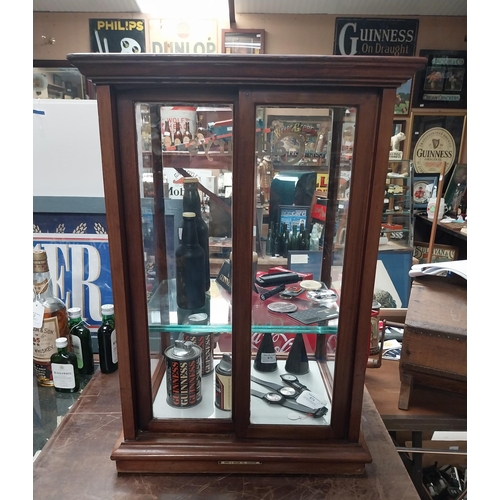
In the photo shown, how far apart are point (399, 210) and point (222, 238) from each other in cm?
244

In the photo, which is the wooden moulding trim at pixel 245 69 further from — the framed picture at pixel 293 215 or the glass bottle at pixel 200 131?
the framed picture at pixel 293 215

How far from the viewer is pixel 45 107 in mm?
1140

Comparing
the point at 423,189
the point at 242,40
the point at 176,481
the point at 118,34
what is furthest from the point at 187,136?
the point at 423,189

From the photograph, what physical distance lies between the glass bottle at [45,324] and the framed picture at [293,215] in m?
0.64

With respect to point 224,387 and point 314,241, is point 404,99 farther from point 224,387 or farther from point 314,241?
point 224,387

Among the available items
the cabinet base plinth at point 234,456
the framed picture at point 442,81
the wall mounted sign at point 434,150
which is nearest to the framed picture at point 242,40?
the framed picture at point 442,81

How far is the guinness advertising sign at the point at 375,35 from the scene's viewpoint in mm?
3100

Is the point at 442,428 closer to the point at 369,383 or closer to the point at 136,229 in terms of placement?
the point at 369,383

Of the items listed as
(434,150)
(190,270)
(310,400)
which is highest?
(434,150)

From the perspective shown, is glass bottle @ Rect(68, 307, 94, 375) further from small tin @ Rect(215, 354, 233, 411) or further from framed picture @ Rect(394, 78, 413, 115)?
framed picture @ Rect(394, 78, 413, 115)

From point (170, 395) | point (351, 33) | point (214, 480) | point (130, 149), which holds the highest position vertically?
point (351, 33)

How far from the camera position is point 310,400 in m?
0.91

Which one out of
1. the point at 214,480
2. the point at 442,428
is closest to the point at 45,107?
the point at 214,480

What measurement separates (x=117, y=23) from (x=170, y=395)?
3.31 meters
